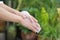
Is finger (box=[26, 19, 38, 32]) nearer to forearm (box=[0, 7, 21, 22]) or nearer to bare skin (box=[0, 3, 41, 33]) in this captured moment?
bare skin (box=[0, 3, 41, 33])

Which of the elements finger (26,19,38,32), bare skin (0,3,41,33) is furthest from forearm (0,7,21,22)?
finger (26,19,38,32)

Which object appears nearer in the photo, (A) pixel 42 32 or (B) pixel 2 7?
(B) pixel 2 7

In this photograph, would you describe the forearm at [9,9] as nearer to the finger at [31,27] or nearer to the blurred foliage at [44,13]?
the blurred foliage at [44,13]

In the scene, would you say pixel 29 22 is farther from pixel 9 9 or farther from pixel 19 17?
pixel 9 9

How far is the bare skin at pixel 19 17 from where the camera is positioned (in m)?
1.43

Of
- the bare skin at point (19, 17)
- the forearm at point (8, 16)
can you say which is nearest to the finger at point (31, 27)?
the bare skin at point (19, 17)

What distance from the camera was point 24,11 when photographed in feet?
4.93

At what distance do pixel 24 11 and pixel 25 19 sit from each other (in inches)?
2.8

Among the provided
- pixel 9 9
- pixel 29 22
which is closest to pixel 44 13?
pixel 29 22

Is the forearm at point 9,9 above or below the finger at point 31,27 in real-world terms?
above

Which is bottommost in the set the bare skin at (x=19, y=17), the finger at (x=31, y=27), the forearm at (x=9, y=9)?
the finger at (x=31, y=27)

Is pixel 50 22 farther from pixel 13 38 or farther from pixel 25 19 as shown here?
pixel 13 38

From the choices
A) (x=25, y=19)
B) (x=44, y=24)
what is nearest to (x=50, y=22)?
(x=44, y=24)

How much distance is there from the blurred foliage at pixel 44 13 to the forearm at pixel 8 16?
70mm
